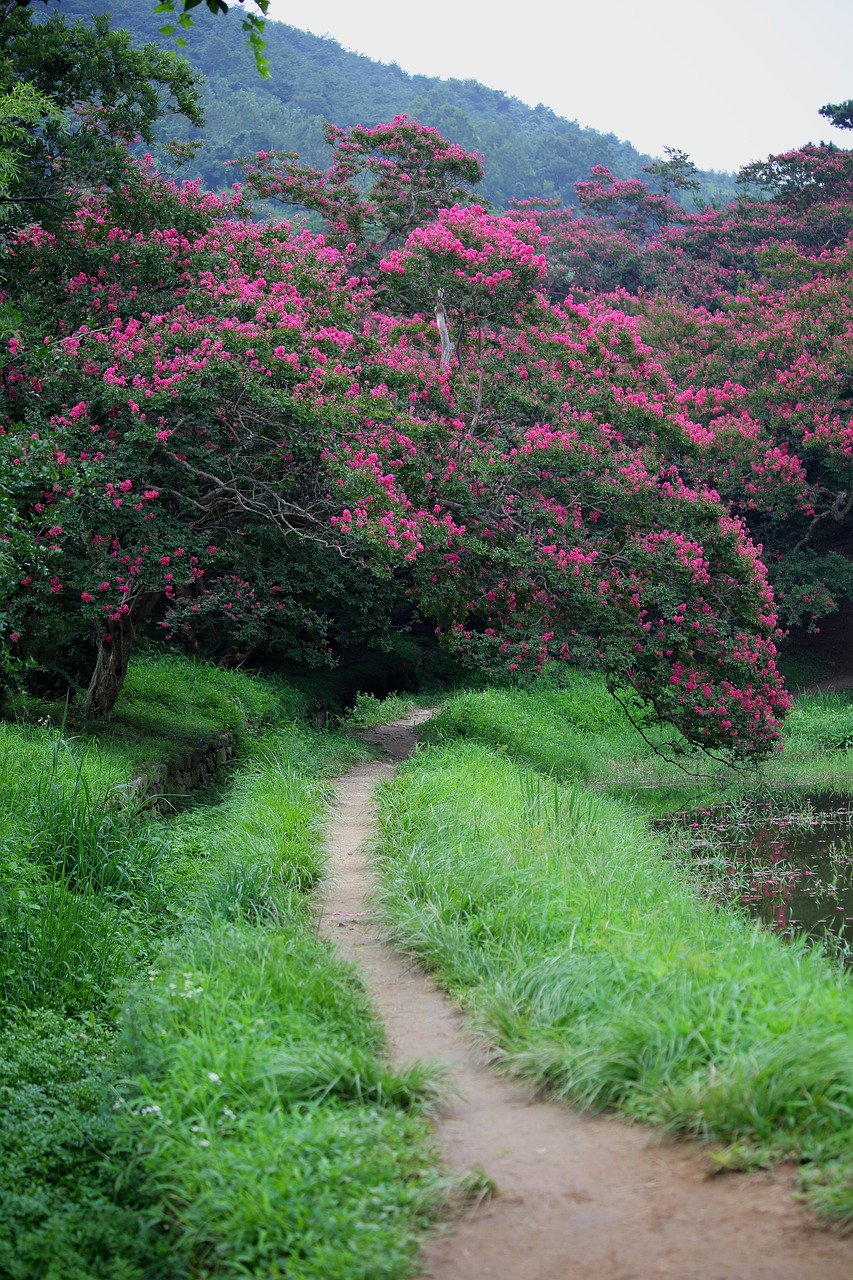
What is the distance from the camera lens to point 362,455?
1062 centimetres

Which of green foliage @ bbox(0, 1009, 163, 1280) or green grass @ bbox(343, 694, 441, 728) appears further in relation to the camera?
green grass @ bbox(343, 694, 441, 728)

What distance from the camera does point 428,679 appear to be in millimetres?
20391

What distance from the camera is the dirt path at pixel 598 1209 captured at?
9.11 feet

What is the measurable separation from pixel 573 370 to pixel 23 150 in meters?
6.83

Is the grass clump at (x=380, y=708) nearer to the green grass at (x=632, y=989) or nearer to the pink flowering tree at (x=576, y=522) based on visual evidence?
the pink flowering tree at (x=576, y=522)

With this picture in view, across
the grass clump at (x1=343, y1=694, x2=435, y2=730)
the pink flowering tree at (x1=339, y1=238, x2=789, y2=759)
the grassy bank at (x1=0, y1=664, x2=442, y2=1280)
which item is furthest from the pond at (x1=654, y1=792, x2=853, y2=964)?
the grass clump at (x1=343, y1=694, x2=435, y2=730)

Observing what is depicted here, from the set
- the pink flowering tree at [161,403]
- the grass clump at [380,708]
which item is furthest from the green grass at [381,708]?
the pink flowering tree at [161,403]

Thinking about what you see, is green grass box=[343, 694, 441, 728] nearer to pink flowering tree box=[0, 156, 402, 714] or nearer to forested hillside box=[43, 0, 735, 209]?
pink flowering tree box=[0, 156, 402, 714]

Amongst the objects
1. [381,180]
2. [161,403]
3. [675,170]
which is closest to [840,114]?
[675,170]

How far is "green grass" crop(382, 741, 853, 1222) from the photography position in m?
3.24

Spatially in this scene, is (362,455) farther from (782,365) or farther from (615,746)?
(782,365)

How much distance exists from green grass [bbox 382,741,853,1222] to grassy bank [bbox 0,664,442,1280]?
55cm

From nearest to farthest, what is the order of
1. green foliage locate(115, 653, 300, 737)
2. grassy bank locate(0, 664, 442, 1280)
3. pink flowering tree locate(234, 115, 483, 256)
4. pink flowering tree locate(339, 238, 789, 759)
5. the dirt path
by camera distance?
the dirt path
grassy bank locate(0, 664, 442, 1280)
green foliage locate(115, 653, 300, 737)
pink flowering tree locate(339, 238, 789, 759)
pink flowering tree locate(234, 115, 483, 256)

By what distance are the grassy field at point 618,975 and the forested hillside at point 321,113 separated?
121 feet
